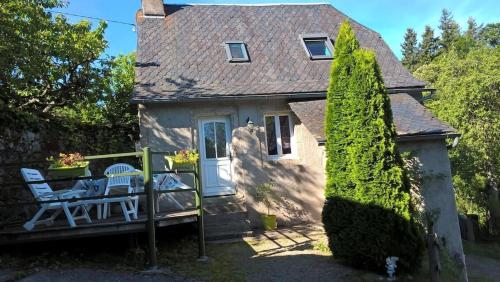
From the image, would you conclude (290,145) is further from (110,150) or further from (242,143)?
(110,150)

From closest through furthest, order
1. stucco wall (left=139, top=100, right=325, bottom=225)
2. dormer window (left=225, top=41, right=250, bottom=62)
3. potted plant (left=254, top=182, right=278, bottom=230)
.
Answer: stucco wall (left=139, top=100, right=325, bottom=225) → potted plant (left=254, top=182, right=278, bottom=230) → dormer window (left=225, top=41, right=250, bottom=62)

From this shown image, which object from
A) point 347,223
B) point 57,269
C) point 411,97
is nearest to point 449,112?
point 411,97

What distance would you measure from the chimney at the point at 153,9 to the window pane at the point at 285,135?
5.19 meters

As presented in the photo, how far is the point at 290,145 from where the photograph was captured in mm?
11000

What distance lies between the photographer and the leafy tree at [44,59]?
920cm

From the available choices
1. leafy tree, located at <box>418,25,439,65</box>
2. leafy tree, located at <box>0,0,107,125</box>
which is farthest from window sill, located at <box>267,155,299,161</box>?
leafy tree, located at <box>418,25,439,65</box>

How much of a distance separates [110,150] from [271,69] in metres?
4.73

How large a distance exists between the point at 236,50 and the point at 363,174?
6.65m

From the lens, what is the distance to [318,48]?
41.7 ft

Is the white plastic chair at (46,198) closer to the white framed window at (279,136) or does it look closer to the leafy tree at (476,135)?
the white framed window at (279,136)

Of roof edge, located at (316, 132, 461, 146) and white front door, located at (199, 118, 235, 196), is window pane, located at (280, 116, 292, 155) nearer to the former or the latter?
white front door, located at (199, 118, 235, 196)

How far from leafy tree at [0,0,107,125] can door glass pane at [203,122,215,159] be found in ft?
12.0

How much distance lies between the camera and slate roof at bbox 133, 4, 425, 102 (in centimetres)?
1060

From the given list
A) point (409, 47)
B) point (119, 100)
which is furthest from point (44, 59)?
point (409, 47)
